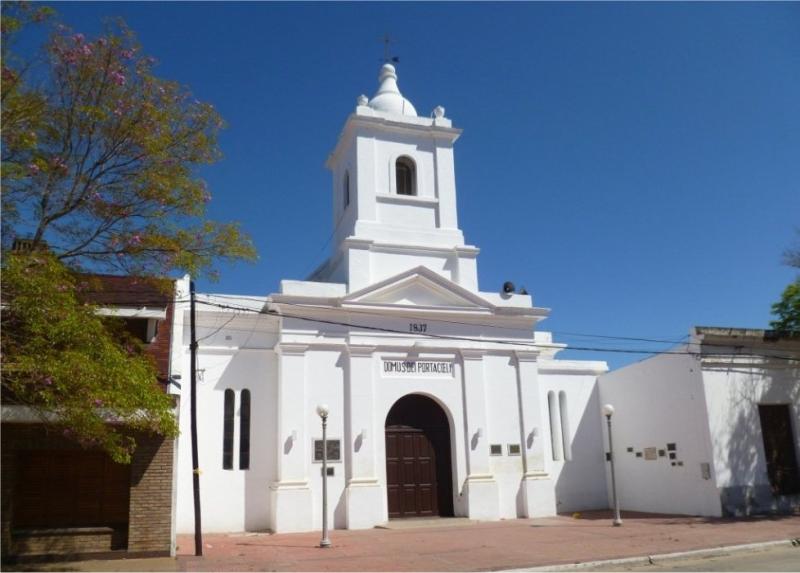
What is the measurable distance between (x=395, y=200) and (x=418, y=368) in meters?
5.65

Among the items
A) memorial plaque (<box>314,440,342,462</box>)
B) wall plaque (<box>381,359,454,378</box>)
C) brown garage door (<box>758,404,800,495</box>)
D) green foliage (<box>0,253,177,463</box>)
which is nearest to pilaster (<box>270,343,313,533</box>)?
memorial plaque (<box>314,440,342,462</box>)

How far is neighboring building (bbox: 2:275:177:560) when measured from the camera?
13.0 metres

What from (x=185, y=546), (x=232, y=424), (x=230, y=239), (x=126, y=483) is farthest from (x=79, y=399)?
(x=232, y=424)

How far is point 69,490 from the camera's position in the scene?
13547 millimetres

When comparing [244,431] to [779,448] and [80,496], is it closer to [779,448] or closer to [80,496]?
[80,496]

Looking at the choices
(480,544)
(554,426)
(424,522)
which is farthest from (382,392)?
(554,426)

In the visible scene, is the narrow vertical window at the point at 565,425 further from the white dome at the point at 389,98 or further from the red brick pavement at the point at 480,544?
the white dome at the point at 389,98

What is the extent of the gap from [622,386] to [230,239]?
50.1 ft

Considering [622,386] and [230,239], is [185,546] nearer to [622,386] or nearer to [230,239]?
[230,239]

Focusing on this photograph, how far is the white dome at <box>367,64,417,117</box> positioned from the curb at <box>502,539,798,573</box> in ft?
53.3

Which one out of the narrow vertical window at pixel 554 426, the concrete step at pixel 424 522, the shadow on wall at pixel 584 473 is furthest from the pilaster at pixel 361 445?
the narrow vertical window at pixel 554 426

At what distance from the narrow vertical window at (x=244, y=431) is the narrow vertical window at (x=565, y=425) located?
1010cm

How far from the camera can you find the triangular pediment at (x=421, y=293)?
20766 mm

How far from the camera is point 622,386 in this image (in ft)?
75.5
